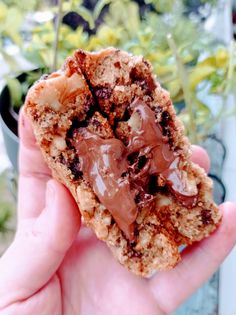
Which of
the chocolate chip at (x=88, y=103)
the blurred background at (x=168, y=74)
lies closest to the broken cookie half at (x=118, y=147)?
the chocolate chip at (x=88, y=103)

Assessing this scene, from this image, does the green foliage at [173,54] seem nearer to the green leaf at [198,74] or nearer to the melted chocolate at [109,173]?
the green leaf at [198,74]

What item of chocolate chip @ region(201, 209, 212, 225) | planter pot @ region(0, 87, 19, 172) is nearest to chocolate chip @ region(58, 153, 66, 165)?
chocolate chip @ region(201, 209, 212, 225)

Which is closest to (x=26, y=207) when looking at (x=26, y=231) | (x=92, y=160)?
(x=26, y=231)

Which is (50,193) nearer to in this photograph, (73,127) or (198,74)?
(73,127)

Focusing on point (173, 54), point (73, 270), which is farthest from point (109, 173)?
point (173, 54)

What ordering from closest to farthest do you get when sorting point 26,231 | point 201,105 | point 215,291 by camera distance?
point 26,231
point 215,291
point 201,105

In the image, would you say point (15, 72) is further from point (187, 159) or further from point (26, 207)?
point (187, 159)
